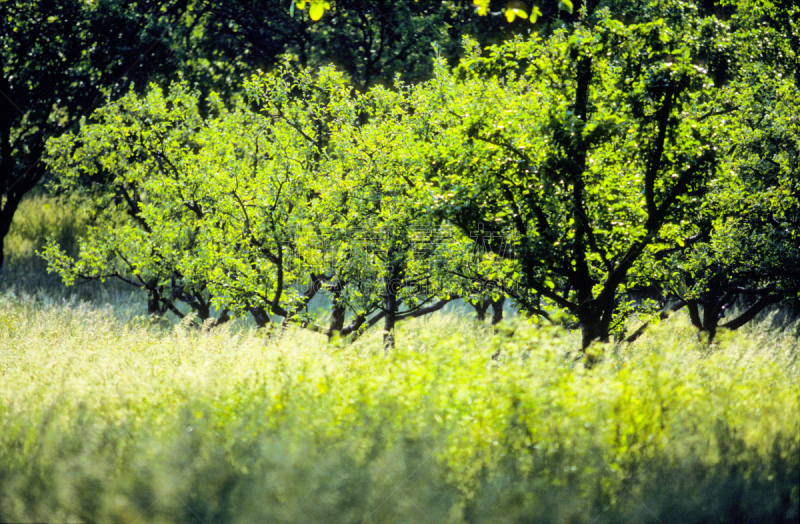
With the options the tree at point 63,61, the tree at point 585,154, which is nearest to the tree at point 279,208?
the tree at point 585,154

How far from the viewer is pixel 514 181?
23.8ft

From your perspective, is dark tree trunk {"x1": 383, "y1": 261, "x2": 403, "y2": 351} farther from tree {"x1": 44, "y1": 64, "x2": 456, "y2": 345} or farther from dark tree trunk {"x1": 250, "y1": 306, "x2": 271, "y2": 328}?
dark tree trunk {"x1": 250, "y1": 306, "x2": 271, "y2": 328}

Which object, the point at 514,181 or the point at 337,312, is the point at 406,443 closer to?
the point at 514,181

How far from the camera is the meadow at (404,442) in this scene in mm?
4445

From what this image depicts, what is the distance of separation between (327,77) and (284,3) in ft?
27.4

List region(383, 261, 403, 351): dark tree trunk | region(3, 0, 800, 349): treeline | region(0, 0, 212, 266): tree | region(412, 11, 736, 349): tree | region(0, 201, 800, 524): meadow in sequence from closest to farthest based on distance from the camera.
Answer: region(0, 201, 800, 524): meadow < region(412, 11, 736, 349): tree < region(3, 0, 800, 349): treeline < region(383, 261, 403, 351): dark tree trunk < region(0, 0, 212, 266): tree

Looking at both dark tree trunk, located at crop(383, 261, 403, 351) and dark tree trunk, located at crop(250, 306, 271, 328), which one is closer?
dark tree trunk, located at crop(383, 261, 403, 351)

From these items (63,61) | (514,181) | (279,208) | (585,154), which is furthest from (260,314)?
(63,61)

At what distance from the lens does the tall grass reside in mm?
4445

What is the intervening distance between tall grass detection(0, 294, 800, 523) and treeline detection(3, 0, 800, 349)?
1.32m

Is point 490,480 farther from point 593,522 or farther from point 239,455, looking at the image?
point 239,455

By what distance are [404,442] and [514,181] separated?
373cm

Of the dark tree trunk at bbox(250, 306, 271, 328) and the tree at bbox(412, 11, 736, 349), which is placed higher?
the tree at bbox(412, 11, 736, 349)

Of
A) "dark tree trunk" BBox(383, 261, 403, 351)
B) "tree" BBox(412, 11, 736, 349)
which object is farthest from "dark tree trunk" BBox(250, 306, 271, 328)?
"tree" BBox(412, 11, 736, 349)
